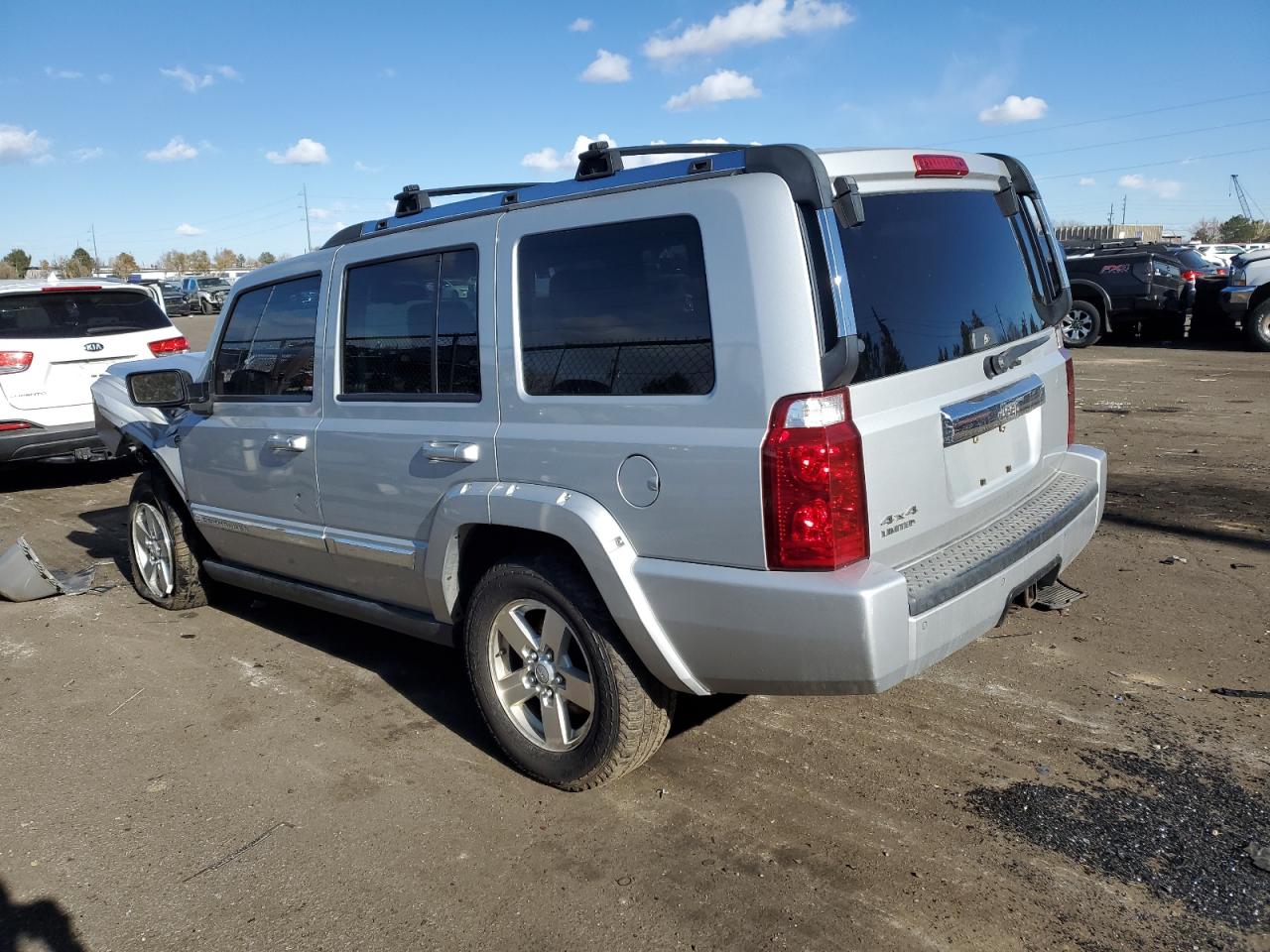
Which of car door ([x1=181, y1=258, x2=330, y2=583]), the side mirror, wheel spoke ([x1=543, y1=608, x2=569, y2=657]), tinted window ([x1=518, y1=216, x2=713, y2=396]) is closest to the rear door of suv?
tinted window ([x1=518, y1=216, x2=713, y2=396])

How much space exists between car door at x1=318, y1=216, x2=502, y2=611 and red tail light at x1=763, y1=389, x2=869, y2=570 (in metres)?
1.12

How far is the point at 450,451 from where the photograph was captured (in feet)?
11.6

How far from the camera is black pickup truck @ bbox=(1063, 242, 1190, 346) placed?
16875mm

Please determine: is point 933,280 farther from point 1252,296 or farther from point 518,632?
point 1252,296

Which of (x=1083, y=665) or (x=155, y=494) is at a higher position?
(x=155, y=494)

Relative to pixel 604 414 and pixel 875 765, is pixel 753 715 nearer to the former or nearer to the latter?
pixel 875 765

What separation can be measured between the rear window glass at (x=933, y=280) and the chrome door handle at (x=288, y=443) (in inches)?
97.6

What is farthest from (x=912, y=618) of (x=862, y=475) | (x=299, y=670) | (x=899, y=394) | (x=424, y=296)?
(x=299, y=670)

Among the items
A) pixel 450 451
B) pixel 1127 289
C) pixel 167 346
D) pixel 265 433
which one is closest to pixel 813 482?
pixel 450 451

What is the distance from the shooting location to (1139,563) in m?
5.55

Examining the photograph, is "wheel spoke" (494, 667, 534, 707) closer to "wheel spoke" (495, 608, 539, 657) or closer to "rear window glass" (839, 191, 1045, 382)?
"wheel spoke" (495, 608, 539, 657)

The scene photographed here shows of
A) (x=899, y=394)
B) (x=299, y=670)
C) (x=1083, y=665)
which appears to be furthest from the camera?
(x=299, y=670)

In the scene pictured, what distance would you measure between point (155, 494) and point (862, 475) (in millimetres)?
4270

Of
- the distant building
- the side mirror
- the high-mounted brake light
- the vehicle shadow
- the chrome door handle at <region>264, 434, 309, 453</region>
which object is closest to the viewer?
the vehicle shadow
